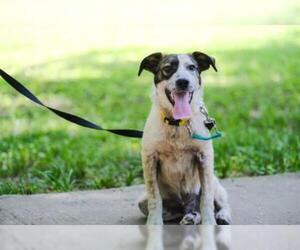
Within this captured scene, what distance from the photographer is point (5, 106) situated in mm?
9258

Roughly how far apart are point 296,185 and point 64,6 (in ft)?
26.3

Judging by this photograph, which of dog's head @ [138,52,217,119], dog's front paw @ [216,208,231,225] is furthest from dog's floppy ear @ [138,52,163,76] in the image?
dog's front paw @ [216,208,231,225]

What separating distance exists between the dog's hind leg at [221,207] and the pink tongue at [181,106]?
2.24 feet

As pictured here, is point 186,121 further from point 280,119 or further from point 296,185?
point 280,119

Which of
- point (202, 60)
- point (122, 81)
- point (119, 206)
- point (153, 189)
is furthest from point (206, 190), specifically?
point (122, 81)

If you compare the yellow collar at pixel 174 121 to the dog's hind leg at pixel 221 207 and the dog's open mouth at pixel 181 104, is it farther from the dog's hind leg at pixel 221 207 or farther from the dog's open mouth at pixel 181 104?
the dog's hind leg at pixel 221 207

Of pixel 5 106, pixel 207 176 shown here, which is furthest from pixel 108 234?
pixel 5 106

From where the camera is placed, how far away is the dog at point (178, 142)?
154 inches

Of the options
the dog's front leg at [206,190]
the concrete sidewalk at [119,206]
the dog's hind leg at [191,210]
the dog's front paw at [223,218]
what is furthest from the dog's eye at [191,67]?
the concrete sidewalk at [119,206]

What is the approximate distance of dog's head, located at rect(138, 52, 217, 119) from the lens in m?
3.84

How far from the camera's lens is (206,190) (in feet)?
13.2

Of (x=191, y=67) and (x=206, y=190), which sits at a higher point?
(x=191, y=67)

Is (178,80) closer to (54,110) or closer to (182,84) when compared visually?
(182,84)

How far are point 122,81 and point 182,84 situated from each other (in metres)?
6.32
